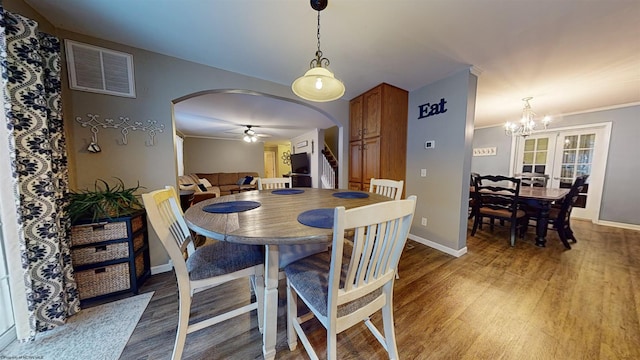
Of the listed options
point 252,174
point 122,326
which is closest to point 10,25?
point 122,326

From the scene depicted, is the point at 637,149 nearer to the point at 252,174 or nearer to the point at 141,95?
the point at 141,95

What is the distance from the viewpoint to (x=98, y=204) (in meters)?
1.55

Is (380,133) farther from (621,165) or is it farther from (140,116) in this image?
(621,165)

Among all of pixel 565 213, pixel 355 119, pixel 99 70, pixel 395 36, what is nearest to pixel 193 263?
pixel 99 70

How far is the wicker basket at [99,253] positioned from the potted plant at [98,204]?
23cm

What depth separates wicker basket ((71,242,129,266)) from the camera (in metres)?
1.48

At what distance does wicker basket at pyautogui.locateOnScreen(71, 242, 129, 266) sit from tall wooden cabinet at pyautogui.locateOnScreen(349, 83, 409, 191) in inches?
111

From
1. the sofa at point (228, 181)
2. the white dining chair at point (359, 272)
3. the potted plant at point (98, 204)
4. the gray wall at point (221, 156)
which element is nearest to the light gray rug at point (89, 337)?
the potted plant at point (98, 204)

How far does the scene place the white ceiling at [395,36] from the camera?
1.39m

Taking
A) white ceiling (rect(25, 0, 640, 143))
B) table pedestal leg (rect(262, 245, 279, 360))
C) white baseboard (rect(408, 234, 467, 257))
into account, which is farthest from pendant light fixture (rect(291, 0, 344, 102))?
white baseboard (rect(408, 234, 467, 257))

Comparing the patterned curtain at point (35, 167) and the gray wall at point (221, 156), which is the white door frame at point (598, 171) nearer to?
the patterned curtain at point (35, 167)

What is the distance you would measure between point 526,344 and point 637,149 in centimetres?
484

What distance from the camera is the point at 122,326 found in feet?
4.49

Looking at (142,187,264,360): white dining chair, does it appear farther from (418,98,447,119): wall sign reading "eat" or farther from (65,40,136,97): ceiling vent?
(418,98,447,119): wall sign reading "eat"
